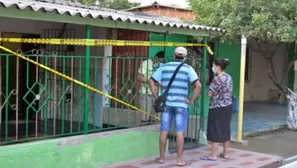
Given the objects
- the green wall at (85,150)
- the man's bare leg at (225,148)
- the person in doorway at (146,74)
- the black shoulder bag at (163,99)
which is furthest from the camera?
the person in doorway at (146,74)

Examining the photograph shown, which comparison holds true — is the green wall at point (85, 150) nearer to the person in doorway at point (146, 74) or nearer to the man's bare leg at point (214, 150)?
the person in doorway at point (146, 74)

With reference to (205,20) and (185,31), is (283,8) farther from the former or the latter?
(185,31)

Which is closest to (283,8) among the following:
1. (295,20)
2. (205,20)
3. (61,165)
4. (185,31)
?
(295,20)

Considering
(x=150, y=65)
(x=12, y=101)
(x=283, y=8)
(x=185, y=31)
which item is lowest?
(x=12, y=101)

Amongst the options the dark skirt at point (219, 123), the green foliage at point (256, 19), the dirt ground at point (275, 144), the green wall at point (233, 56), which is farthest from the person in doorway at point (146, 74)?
the green wall at point (233, 56)

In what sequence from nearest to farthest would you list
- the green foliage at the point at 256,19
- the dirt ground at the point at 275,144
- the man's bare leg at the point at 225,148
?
the man's bare leg at the point at 225,148 → the dirt ground at the point at 275,144 → the green foliage at the point at 256,19

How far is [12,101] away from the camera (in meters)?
8.98

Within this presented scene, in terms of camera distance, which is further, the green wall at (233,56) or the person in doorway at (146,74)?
the green wall at (233,56)

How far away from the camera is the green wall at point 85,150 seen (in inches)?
187

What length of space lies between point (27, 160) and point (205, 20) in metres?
5.09

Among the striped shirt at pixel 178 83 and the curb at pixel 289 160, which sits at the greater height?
the striped shirt at pixel 178 83

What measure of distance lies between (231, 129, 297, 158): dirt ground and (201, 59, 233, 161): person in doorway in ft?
4.66

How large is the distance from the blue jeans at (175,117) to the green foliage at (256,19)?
297cm

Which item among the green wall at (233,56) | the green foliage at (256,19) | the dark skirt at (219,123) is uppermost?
the green foliage at (256,19)
